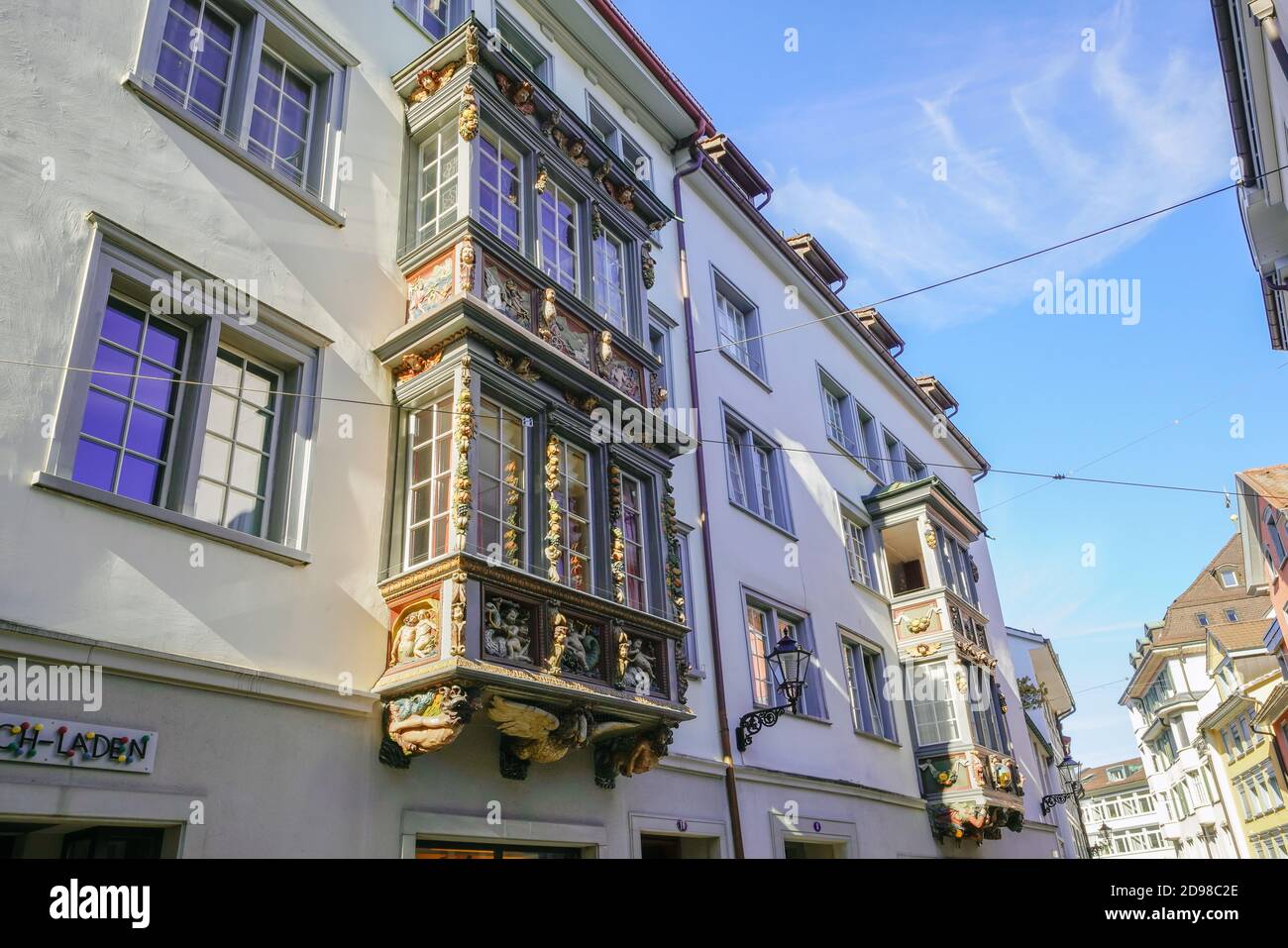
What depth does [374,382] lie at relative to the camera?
28.2 feet

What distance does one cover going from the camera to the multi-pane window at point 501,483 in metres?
8.08

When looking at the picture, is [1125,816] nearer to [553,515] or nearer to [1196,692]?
[1196,692]

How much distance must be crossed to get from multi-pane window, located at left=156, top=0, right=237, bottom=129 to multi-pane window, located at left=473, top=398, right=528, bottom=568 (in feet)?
11.2

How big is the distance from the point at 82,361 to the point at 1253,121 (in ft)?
48.9

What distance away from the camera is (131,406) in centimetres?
669

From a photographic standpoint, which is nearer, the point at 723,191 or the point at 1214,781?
the point at 723,191

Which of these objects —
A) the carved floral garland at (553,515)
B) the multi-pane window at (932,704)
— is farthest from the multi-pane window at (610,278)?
the multi-pane window at (932,704)

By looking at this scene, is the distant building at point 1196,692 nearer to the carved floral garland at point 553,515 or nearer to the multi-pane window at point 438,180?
the carved floral garland at point 553,515

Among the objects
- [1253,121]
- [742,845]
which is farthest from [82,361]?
[1253,121]

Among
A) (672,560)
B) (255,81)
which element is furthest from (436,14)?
(672,560)

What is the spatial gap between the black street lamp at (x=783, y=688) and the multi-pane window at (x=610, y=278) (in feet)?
13.8

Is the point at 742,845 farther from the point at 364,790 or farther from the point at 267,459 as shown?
the point at 267,459

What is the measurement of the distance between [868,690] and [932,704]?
1.58 meters

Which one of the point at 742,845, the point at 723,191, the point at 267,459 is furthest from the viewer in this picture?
the point at 723,191
